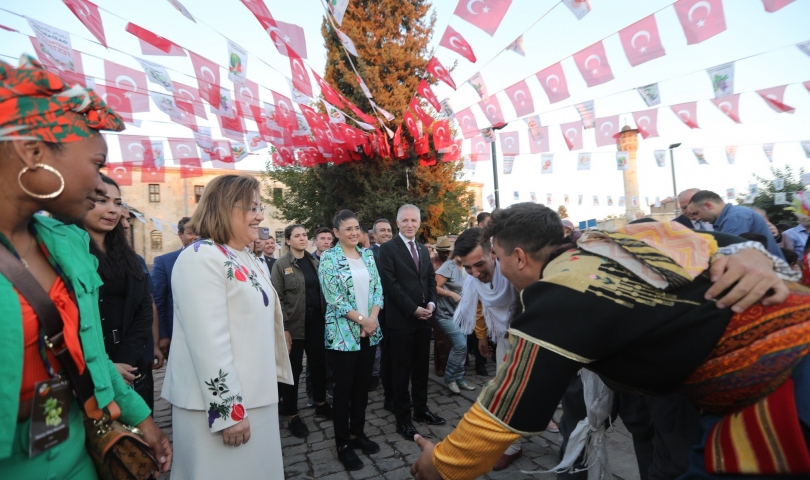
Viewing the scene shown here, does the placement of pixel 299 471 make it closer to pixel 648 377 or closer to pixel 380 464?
pixel 380 464

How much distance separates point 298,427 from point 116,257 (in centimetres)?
257

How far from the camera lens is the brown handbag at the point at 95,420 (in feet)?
3.92

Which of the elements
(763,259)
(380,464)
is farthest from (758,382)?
(380,464)

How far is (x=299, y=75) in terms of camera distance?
6.86 meters

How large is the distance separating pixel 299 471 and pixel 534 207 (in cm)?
304

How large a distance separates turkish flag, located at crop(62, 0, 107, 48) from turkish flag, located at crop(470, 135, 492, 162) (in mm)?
6976

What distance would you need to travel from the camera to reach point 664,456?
2129mm

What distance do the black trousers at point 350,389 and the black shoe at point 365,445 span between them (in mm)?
43

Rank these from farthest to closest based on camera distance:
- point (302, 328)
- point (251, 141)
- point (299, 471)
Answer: point (251, 141) → point (302, 328) → point (299, 471)

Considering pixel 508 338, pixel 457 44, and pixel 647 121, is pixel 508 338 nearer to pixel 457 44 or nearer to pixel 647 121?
pixel 457 44

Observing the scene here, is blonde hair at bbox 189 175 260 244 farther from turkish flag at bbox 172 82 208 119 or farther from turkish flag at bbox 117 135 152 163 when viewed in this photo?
turkish flag at bbox 117 135 152 163

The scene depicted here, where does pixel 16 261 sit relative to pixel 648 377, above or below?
above

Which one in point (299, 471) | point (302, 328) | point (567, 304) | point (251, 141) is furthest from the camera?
point (251, 141)

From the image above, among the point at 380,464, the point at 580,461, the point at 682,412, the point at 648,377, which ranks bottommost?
the point at 380,464
